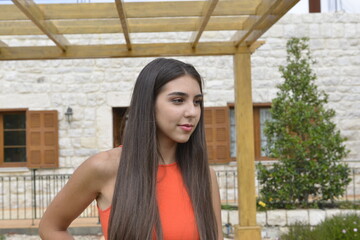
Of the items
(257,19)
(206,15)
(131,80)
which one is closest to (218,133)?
(131,80)

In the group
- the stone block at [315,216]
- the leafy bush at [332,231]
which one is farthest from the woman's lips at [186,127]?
the stone block at [315,216]

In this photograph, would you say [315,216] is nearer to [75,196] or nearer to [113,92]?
[113,92]

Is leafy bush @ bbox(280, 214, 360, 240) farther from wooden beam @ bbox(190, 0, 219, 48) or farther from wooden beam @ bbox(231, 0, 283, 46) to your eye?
wooden beam @ bbox(190, 0, 219, 48)

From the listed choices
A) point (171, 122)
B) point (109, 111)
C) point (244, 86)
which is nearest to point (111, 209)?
point (171, 122)

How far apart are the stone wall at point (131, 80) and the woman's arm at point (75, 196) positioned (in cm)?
826

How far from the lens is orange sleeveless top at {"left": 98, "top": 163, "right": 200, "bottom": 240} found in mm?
1799

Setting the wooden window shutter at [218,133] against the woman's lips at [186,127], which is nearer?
the woman's lips at [186,127]

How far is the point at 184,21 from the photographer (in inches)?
209

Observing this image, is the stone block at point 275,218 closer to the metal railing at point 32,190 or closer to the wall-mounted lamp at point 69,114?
the metal railing at point 32,190

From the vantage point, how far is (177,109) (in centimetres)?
180

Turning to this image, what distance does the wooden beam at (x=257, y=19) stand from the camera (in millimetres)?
4230

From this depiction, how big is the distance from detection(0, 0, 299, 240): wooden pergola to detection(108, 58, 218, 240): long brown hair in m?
2.32

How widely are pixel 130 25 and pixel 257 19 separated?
4.76 feet

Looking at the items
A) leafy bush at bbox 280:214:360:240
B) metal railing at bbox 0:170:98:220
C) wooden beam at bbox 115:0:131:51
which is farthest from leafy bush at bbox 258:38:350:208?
metal railing at bbox 0:170:98:220
